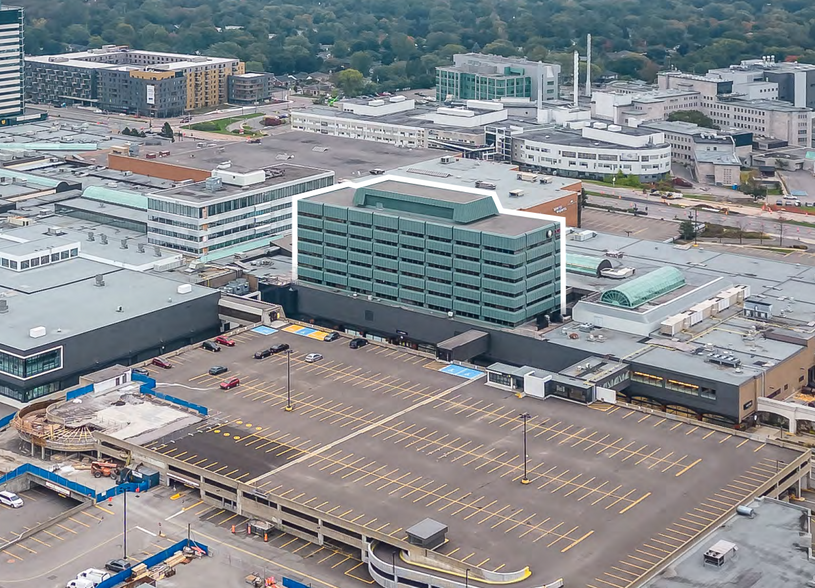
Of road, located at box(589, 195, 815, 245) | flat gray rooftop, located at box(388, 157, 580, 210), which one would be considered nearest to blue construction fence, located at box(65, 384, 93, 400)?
flat gray rooftop, located at box(388, 157, 580, 210)

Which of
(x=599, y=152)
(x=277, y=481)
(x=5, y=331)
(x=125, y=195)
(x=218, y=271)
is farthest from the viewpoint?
(x=599, y=152)

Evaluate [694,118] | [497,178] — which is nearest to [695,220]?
[497,178]

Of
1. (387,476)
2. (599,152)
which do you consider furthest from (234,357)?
(599,152)

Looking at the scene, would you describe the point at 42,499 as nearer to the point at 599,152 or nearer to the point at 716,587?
the point at 716,587

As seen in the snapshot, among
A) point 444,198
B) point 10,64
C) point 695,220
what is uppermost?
point 10,64

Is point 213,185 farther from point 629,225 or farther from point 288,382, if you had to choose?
point 629,225

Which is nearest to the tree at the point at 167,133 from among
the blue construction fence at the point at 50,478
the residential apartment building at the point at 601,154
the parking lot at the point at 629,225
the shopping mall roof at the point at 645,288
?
the residential apartment building at the point at 601,154

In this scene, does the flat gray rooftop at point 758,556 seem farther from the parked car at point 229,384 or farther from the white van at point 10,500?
the white van at point 10,500
